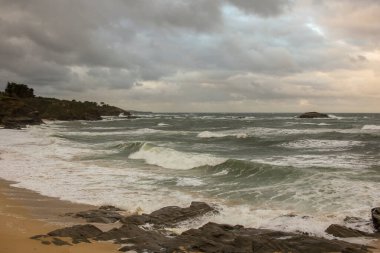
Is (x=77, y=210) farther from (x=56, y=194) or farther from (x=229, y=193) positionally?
(x=229, y=193)

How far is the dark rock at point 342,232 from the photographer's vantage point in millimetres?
8692

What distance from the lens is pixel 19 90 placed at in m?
98.2

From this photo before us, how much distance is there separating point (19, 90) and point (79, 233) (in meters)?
98.6

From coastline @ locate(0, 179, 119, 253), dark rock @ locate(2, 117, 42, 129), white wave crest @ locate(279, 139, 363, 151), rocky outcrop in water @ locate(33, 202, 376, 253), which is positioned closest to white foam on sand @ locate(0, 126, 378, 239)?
coastline @ locate(0, 179, 119, 253)

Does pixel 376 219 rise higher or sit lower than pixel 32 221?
higher

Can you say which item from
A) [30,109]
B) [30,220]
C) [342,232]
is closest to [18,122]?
[30,109]

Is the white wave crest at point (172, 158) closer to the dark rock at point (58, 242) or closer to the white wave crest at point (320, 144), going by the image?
the white wave crest at point (320, 144)

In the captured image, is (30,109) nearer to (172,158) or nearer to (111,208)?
(172,158)

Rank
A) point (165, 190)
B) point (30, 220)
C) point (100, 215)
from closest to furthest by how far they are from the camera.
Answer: point (30, 220), point (100, 215), point (165, 190)

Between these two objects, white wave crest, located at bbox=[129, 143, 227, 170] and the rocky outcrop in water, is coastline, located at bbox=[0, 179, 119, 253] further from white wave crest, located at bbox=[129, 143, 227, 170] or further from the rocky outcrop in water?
white wave crest, located at bbox=[129, 143, 227, 170]

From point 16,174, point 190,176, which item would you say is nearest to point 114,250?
point 190,176

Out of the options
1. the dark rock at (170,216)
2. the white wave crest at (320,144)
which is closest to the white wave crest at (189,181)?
the dark rock at (170,216)

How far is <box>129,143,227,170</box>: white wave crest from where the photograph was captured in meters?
21.0

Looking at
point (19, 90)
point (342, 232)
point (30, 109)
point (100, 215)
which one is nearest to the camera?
point (342, 232)
